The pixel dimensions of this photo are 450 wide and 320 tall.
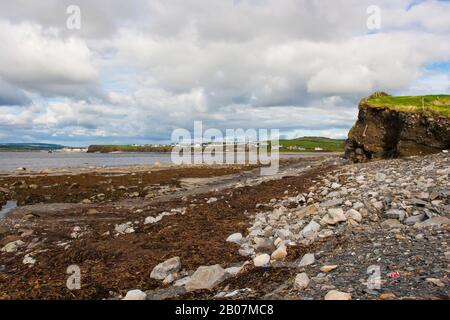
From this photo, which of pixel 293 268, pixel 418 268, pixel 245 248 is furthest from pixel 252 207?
pixel 418 268

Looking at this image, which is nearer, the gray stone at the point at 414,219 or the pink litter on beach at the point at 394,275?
the pink litter on beach at the point at 394,275

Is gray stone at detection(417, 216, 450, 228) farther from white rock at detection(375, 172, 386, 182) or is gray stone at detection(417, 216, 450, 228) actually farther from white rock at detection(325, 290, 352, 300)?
white rock at detection(375, 172, 386, 182)

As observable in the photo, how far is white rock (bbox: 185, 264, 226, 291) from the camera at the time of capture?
23.4 feet

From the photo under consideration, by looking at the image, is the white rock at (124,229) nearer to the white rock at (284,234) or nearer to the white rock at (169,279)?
the white rock at (169,279)

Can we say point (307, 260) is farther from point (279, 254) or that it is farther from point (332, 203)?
point (332, 203)

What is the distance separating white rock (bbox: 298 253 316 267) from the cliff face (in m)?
18.0

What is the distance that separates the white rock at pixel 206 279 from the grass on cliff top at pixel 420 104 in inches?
777

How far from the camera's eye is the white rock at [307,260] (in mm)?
7219

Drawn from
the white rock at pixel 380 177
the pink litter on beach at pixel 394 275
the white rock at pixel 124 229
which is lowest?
the white rock at pixel 124 229

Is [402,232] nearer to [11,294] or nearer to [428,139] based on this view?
[11,294]

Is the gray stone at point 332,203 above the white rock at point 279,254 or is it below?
above

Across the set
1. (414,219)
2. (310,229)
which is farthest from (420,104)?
(310,229)

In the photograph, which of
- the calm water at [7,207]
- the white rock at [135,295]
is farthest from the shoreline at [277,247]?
the calm water at [7,207]

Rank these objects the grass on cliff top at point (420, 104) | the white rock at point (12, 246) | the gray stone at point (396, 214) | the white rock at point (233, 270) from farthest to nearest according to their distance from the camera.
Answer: the grass on cliff top at point (420, 104) → the white rock at point (12, 246) → the gray stone at point (396, 214) → the white rock at point (233, 270)
